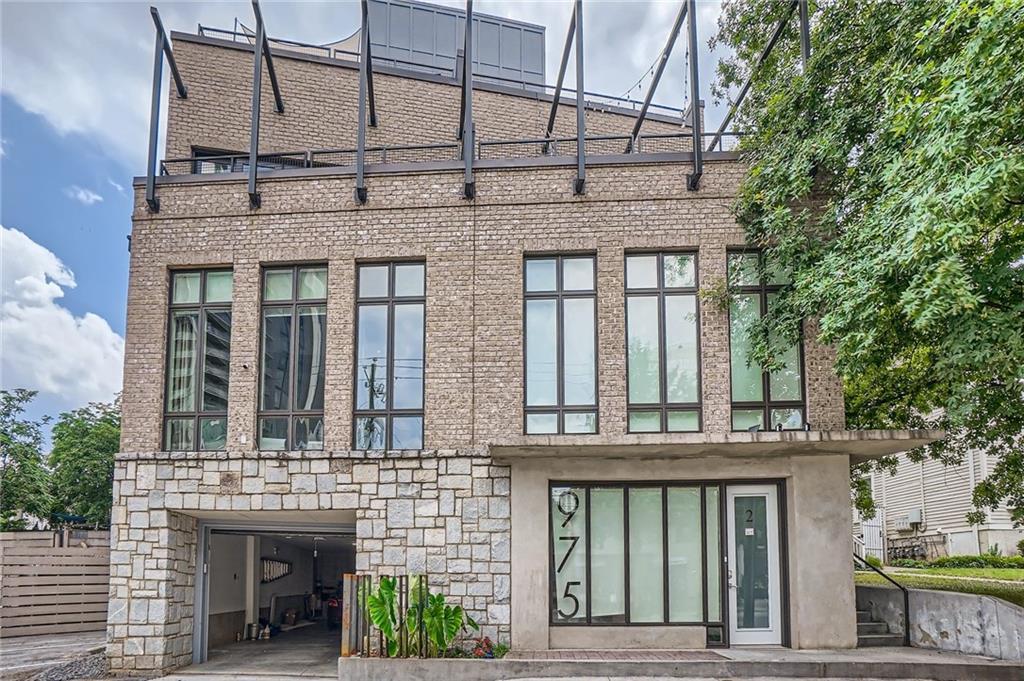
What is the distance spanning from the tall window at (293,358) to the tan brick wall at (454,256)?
0.71 ft

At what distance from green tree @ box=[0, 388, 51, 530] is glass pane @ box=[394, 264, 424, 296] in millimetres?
13687

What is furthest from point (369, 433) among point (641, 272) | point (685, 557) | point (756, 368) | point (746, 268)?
point (746, 268)

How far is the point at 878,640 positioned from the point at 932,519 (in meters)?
17.6

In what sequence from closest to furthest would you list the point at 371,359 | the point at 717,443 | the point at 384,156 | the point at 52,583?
the point at 717,443
the point at 371,359
the point at 384,156
the point at 52,583

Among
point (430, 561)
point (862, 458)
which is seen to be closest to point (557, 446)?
point (430, 561)

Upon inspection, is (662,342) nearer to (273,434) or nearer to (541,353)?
(541,353)

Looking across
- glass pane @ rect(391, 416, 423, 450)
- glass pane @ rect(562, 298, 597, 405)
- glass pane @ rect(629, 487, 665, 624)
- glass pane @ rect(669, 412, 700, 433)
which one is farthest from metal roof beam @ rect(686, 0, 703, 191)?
glass pane @ rect(391, 416, 423, 450)

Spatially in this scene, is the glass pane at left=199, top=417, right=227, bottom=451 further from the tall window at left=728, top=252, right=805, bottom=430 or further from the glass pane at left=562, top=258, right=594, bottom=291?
the tall window at left=728, top=252, right=805, bottom=430

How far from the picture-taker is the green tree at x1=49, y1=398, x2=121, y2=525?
23.5 meters

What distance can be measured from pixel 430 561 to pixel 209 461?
11.6 ft

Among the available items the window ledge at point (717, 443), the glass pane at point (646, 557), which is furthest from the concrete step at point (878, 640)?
the glass pane at point (646, 557)

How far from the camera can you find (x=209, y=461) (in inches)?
495

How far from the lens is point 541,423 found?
40.9 feet

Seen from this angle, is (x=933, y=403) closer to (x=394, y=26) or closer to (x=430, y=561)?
(x=430, y=561)
